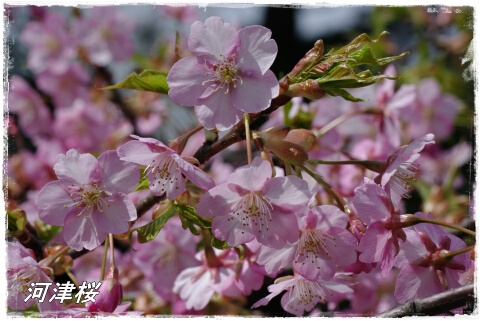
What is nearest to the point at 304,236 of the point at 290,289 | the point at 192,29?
the point at 290,289

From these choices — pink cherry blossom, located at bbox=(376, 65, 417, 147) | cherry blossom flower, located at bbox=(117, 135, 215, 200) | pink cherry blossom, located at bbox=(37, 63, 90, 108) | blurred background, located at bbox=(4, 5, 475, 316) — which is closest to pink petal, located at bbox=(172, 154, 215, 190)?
cherry blossom flower, located at bbox=(117, 135, 215, 200)

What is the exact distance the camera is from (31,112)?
9.02 ft

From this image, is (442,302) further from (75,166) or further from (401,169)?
(75,166)

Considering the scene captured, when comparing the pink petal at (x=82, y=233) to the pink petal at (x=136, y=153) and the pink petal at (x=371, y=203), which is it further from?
the pink petal at (x=371, y=203)

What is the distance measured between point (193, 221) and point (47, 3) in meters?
0.62

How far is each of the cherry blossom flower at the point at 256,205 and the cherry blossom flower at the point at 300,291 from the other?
0.15 m

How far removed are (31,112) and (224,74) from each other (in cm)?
195

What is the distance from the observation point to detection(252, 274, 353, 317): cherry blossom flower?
1099 millimetres

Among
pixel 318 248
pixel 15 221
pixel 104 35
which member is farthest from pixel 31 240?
pixel 104 35

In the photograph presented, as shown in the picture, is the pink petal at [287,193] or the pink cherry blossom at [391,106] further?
the pink cherry blossom at [391,106]

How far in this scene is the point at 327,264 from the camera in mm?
1024

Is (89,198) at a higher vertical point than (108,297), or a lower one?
higher

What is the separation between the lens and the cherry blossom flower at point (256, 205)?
0.94m

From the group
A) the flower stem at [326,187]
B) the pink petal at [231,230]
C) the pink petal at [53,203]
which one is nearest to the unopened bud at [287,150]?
the flower stem at [326,187]
